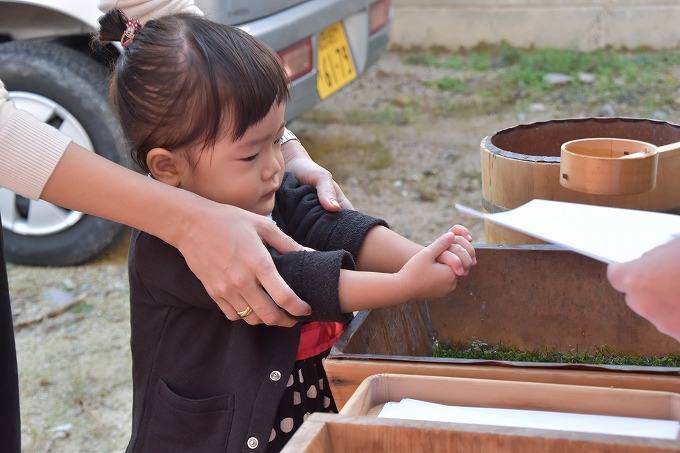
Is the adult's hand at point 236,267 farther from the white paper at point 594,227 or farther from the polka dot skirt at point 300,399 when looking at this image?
the white paper at point 594,227

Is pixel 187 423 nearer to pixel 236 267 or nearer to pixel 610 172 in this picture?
pixel 236 267

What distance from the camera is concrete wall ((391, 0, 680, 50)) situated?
700 cm

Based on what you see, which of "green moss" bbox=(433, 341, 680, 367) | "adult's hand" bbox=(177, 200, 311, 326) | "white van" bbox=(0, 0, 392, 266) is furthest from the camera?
"white van" bbox=(0, 0, 392, 266)

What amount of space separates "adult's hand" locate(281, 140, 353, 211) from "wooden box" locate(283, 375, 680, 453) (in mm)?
594

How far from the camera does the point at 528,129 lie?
2.41m

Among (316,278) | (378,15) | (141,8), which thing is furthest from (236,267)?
(378,15)

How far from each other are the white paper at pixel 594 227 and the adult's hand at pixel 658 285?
5 centimetres

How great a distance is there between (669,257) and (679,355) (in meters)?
0.96

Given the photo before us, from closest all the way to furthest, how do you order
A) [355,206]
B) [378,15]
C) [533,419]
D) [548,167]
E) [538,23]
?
[533,419]
[548,167]
[355,206]
[378,15]
[538,23]

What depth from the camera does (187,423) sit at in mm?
1616

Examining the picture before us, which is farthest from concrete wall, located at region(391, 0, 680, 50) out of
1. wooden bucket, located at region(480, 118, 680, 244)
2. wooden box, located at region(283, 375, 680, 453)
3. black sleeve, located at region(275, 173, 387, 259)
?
wooden box, located at region(283, 375, 680, 453)

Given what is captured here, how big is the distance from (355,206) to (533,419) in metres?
3.42

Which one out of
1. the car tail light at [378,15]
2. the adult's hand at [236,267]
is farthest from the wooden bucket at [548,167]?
the car tail light at [378,15]

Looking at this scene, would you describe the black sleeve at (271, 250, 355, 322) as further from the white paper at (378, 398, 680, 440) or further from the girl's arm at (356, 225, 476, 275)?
the white paper at (378, 398, 680, 440)
